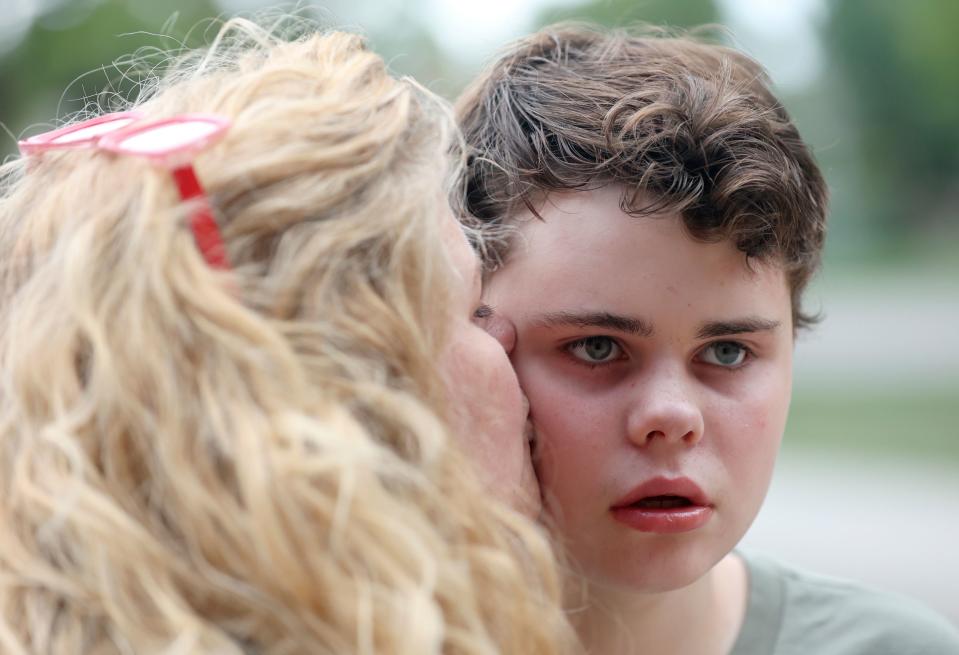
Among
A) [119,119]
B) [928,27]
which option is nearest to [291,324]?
[119,119]

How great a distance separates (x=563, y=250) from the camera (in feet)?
7.04

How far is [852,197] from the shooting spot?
90.0ft

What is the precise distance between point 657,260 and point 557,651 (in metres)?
0.78

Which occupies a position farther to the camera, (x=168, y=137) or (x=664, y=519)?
(x=664, y=519)

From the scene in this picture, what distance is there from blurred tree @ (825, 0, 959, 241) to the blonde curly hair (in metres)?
24.6

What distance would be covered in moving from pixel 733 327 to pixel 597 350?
26cm

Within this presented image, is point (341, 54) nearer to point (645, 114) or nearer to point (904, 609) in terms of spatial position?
point (645, 114)

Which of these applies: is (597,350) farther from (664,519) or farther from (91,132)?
(91,132)

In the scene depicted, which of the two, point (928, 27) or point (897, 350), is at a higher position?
point (928, 27)

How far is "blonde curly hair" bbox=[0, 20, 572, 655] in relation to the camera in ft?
4.48

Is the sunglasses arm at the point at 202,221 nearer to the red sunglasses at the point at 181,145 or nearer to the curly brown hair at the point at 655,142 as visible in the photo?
the red sunglasses at the point at 181,145

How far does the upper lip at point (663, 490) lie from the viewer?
206cm

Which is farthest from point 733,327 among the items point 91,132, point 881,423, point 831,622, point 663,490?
point 881,423

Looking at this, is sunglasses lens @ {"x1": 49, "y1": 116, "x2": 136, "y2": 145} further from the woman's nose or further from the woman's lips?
the woman's lips
